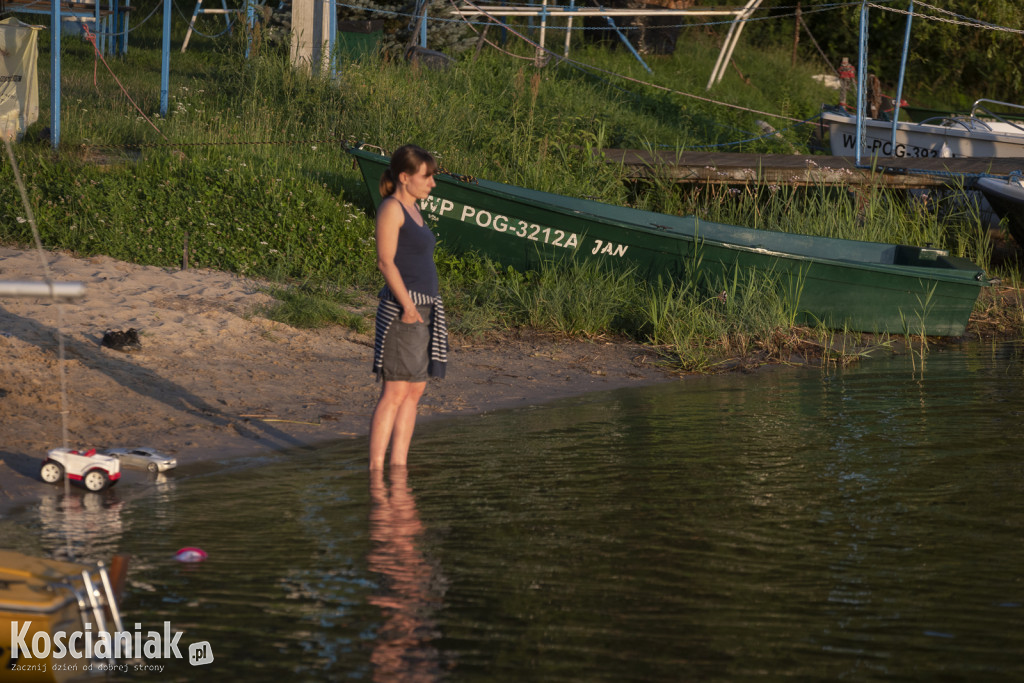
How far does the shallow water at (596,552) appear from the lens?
13.1ft

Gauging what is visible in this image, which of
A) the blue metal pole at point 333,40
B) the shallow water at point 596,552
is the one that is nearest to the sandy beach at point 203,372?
the shallow water at point 596,552

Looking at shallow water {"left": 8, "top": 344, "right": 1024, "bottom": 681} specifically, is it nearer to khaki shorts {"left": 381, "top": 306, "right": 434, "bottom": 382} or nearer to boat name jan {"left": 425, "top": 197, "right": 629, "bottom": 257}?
khaki shorts {"left": 381, "top": 306, "right": 434, "bottom": 382}

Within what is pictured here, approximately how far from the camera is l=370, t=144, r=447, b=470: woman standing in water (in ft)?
18.6

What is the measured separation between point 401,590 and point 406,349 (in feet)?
5.30

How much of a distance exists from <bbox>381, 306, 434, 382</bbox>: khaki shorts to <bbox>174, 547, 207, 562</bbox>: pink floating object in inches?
56.6

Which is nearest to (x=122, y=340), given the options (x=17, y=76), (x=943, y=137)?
(x=17, y=76)

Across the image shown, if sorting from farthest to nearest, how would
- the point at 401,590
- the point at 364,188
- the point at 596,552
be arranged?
the point at 364,188, the point at 596,552, the point at 401,590

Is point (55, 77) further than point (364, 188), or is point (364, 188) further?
point (364, 188)

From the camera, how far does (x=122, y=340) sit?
316 inches

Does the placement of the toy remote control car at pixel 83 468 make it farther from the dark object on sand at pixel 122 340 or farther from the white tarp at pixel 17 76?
the white tarp at pixel 17 76

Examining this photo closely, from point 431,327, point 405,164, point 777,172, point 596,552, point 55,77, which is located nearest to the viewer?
point 596,552

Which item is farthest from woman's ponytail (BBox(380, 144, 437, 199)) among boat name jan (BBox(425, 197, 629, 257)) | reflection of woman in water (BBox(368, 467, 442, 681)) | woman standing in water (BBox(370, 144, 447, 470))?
boat name jan (BBox(425, 197, 629, 257))

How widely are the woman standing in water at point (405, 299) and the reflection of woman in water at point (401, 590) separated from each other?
48cm

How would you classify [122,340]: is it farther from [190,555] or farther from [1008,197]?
[1008,197]
